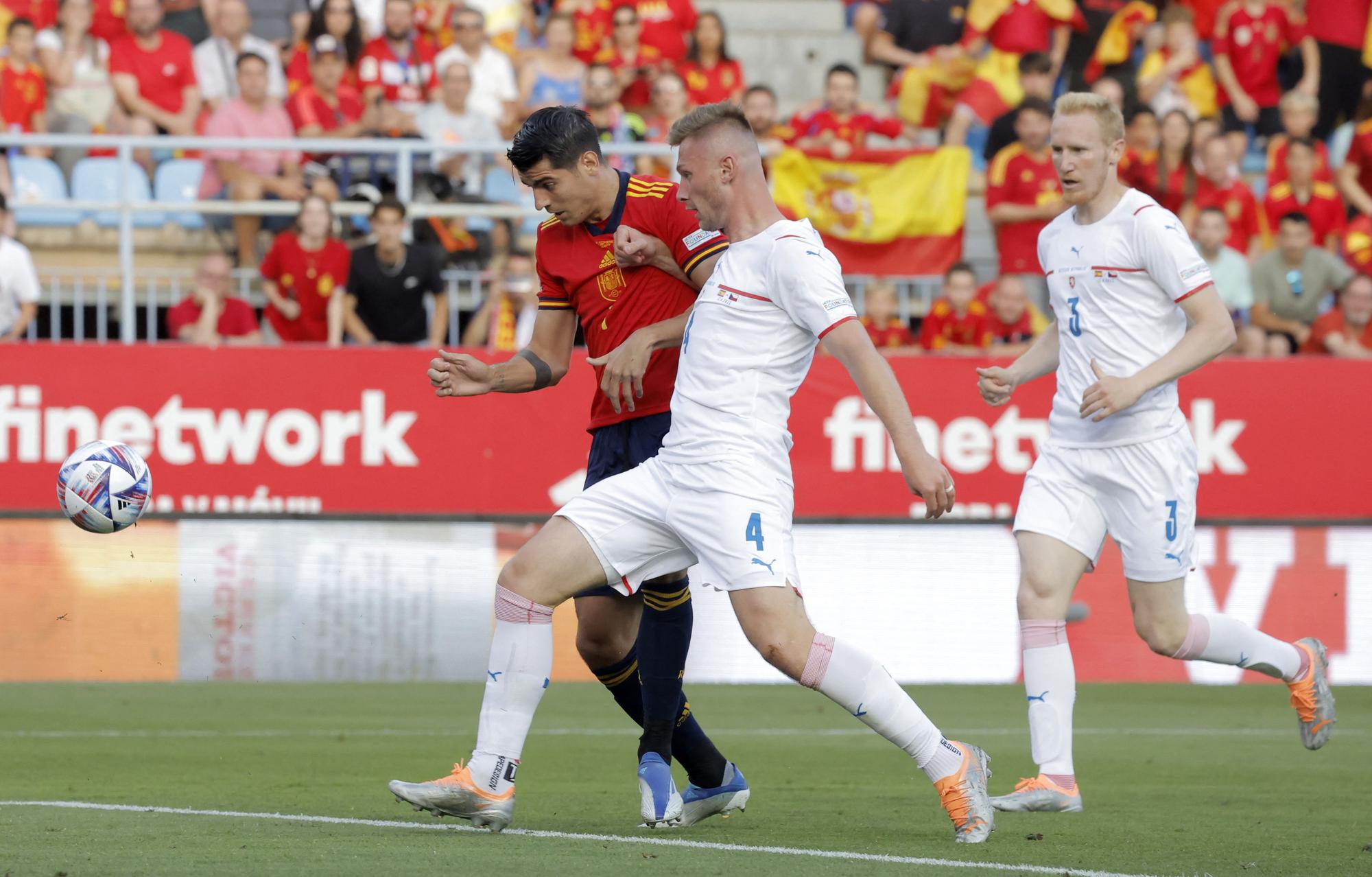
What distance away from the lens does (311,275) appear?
13.1 m

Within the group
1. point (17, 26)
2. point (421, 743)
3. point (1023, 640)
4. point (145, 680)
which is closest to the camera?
point (1023, 640)

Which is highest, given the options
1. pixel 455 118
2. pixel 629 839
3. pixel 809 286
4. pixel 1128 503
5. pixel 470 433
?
pixel 455 118

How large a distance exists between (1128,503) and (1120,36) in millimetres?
10773

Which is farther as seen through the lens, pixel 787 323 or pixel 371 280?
pixel 371 280

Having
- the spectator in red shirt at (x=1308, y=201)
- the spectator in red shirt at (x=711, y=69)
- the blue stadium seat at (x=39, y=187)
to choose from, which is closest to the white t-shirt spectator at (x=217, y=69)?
the blue stadium seat at (x=39, y=187)

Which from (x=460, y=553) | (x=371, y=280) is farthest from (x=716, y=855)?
(x=371, y=280)

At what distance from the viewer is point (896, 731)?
17.5 ft

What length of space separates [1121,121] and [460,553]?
646 cm

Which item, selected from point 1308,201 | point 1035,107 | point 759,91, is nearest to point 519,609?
point 1035,107

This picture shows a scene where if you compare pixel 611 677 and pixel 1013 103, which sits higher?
pixel 1013 103

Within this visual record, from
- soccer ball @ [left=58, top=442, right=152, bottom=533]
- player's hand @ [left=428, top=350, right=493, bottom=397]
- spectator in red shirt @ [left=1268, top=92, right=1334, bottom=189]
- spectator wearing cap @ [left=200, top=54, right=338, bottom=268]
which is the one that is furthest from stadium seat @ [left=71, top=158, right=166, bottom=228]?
spectator in red shirt @ [left=1268, top=92, right=1334, bottom=189]

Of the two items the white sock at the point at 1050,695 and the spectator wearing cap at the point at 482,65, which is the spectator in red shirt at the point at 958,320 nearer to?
the spectator wearing cap at the point at 482,65

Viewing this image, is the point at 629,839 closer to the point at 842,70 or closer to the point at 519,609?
the point at 519,609

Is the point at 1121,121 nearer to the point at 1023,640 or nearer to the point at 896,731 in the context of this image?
the point at 1023,640
